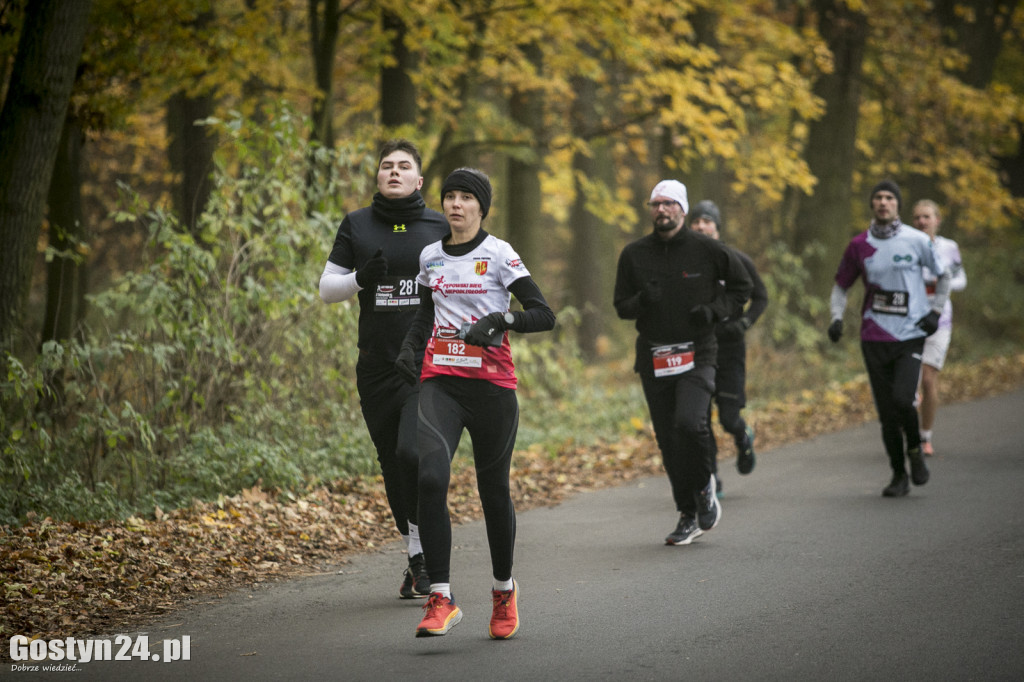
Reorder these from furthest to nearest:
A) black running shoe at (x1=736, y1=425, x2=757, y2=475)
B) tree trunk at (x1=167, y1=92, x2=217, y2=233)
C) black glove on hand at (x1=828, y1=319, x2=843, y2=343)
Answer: tree trunk at (x1=167, y1=92, x2=217, y2=233) → black running shoe at (x1=736, y1=425, x2=757, y2=475) → black glove on hand at (x1=828, y1=319, x2=843, y2=343)

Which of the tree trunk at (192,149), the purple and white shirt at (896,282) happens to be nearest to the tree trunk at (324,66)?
the tree trunk at (192,149)

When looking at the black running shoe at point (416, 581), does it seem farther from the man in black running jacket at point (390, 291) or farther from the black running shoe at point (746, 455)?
the black running shoe at point (746, 455)

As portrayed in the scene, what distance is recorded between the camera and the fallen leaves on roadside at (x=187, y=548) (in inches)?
228

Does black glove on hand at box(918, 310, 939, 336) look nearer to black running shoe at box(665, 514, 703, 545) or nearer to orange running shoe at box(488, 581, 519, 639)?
black running shoe at box(665, 514, 703, 545)

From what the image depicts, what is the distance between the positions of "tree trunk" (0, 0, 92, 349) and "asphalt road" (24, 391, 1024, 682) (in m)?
3.69

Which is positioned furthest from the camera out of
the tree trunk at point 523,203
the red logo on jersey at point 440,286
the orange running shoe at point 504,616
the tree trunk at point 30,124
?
the tree trunk at point 523,203

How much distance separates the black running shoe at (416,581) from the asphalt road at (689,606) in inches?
3.3

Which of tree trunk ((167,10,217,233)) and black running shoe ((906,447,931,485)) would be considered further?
tree trunk ((167,10,217,233))

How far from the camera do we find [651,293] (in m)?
7.51


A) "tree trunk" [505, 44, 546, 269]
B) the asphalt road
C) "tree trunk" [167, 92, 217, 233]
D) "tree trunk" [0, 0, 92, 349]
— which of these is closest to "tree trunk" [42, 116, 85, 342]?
"tree trunk" [167, 92, 217, 233]

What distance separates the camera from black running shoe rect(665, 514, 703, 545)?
292 inches

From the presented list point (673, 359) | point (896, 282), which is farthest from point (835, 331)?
point (673, 359)

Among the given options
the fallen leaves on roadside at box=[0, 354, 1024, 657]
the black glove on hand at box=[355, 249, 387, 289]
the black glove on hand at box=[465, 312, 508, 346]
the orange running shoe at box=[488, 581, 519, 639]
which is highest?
the black glove on hand at box=[355, 249, 387, 289]

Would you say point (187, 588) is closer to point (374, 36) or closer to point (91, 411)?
point (91, 411)
